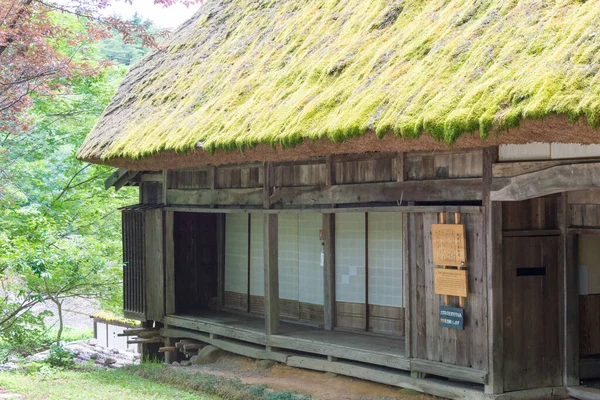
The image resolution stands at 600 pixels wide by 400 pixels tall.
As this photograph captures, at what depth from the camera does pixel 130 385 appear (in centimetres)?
1026

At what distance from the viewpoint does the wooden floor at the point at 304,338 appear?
913cm

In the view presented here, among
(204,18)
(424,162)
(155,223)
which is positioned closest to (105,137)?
(155,223)

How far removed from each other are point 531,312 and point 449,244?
110cm

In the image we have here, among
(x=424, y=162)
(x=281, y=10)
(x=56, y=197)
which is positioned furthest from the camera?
(x=56, y=197)

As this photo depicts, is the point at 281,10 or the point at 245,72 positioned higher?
the point at 281,10

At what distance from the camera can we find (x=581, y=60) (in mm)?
5941

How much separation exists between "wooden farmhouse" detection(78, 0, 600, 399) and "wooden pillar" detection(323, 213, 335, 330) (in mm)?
26

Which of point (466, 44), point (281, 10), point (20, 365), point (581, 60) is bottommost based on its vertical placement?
point (20, 365)

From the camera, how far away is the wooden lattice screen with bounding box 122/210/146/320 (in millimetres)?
13344

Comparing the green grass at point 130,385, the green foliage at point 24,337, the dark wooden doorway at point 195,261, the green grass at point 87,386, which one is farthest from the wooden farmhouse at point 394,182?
the green foliage at point 24,337

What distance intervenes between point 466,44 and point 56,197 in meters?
14.6

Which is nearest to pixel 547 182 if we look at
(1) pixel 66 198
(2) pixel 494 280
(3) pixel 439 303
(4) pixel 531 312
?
(2) pixel 494 280

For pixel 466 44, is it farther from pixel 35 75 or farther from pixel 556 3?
pixel 35 75

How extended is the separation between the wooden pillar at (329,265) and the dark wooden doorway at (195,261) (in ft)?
10.3
